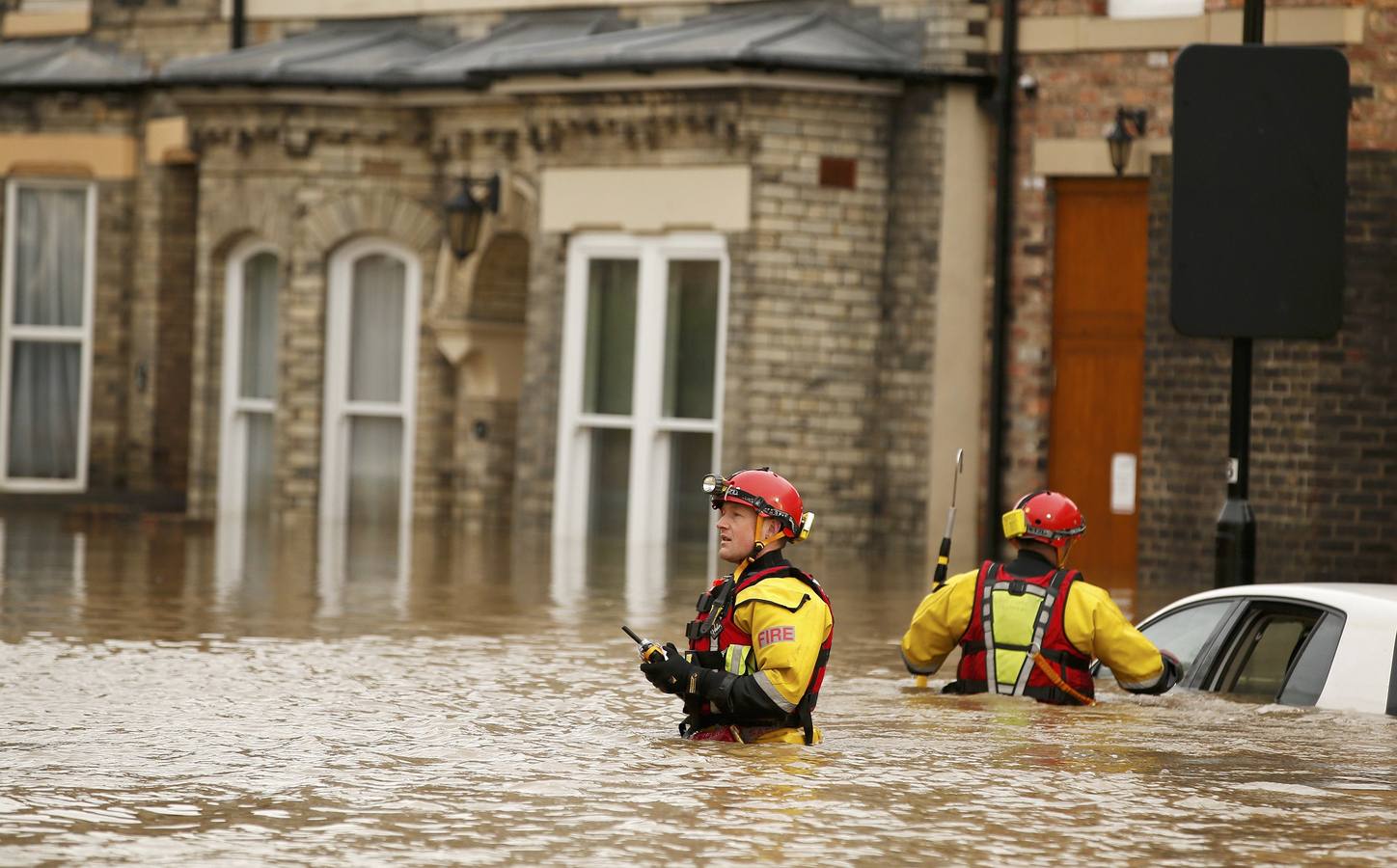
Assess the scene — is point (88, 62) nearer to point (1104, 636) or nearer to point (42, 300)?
Answer: point (42, 300)

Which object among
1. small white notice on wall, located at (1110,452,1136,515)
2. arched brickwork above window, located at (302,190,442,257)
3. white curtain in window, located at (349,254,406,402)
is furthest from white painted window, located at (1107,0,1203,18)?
white curtain in window, located at (349,254,406,402)

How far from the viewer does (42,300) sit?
28.7 meters

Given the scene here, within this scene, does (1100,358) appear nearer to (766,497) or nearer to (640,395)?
(640,395)

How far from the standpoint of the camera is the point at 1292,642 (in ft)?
32.8

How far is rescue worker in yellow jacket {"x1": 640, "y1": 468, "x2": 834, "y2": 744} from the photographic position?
8812 mm

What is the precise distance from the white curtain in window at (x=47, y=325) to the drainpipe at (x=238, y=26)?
2884 millimetres

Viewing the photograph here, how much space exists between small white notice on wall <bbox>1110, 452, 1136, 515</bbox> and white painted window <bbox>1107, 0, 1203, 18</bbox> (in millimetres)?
3691

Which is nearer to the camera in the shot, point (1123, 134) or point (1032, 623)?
point (1032, 623)

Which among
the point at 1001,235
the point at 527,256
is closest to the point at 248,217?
the point at 527,256

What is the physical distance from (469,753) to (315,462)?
16.9m

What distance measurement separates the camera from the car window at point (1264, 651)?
9961 mm

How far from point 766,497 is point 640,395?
14.5 metres

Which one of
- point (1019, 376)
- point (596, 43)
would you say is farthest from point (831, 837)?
point (596, 43)

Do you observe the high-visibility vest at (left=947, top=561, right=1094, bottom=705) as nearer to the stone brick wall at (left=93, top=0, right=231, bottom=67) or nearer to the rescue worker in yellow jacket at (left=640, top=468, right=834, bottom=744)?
the rescue worker in yellow jacket at (left=640, top=468, right=834, bottom=744)
